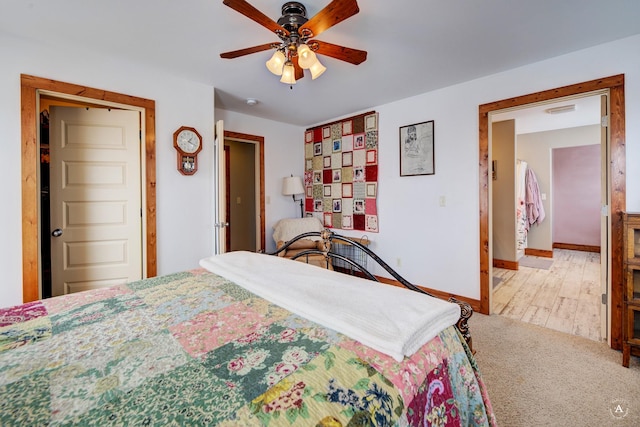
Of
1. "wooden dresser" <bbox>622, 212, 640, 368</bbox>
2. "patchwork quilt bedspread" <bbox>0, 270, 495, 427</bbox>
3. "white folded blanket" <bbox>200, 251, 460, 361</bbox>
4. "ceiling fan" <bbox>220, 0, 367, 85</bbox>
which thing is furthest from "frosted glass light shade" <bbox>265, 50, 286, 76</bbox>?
"wooden dresser" <bbox>622, 212, 640, 368</bbox>

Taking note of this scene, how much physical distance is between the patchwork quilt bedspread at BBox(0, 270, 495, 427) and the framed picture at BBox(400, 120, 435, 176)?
258 centimetres

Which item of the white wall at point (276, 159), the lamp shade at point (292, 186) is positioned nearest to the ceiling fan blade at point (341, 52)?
the white wall at point (276, 159)

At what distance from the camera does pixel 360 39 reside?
2156mm

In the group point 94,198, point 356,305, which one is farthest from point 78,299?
point 94,198

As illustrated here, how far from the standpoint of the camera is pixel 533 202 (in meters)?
5.38

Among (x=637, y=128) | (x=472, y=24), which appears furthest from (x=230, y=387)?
(x=637, y=128)

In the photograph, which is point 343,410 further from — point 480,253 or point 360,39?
point 480,253

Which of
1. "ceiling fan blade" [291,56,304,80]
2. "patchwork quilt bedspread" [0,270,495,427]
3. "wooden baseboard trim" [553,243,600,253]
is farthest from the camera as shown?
"wooden baseboard trim" [553,243,600,253]

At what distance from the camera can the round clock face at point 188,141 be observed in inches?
111

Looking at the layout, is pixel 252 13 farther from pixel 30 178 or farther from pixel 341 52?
pixel 30 178

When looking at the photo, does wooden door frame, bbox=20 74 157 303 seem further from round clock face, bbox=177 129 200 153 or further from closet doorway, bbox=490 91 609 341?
closet doorway, bbox=490 91 609 341

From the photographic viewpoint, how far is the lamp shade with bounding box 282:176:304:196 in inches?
172

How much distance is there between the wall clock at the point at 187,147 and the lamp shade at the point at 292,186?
1.65m

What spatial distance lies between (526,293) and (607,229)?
1520 millimetres
